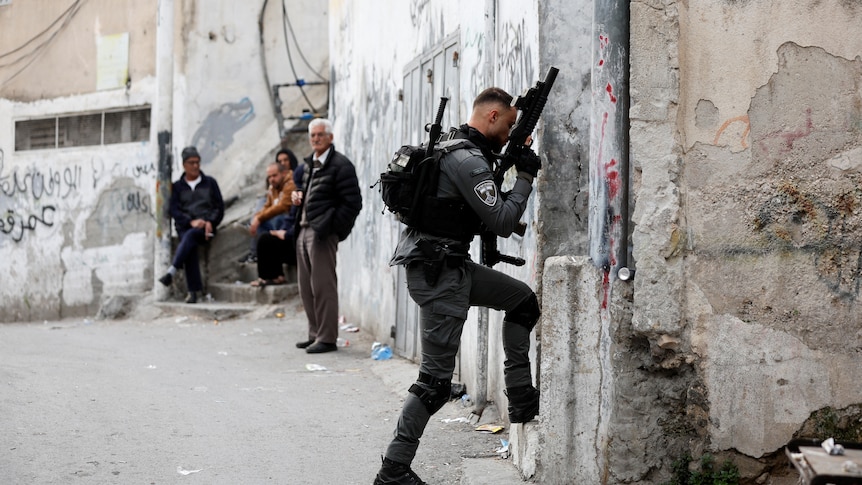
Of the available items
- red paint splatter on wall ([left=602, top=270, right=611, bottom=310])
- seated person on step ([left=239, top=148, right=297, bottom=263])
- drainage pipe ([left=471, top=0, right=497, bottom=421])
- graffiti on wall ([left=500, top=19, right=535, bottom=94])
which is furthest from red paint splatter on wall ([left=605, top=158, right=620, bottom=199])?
seated person on step ([left=239, top=148, right=297, bottom=263])

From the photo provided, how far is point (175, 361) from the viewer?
908cm

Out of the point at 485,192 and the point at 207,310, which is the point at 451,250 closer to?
the point at 485,192

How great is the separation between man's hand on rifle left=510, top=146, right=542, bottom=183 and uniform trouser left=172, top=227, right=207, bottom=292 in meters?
8.96

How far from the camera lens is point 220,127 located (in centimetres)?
1416

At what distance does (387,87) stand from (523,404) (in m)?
5.20

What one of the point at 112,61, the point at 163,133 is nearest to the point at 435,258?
the point at 163,133

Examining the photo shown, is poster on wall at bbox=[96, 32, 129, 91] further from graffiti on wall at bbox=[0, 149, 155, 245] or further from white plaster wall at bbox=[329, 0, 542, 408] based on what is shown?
white plaster wall at bbox=[329, 0, 542, 408]

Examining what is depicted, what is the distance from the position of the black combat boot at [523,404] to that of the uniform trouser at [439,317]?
1.48ft

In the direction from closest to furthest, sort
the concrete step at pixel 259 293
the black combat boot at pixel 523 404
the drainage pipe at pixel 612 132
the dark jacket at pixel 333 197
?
the drainage pipe at pixel 612 132, the black combat boot at pixel 523 404, the dark jacket at pixel 333 197, the concrete step at pixel 259 293

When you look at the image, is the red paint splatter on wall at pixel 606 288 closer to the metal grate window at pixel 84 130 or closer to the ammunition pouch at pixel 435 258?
the ammunition pouch at pixel 435 258

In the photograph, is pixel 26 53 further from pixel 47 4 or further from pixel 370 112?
pixel 370 112

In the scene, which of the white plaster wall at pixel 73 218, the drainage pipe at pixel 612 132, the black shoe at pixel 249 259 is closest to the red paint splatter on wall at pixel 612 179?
the drainage pipe at pixel 612 132

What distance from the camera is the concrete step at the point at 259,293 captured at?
1277 centimetres

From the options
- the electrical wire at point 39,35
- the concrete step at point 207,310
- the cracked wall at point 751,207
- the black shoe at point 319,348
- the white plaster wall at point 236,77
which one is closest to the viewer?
the cracked wall at point 751,207
